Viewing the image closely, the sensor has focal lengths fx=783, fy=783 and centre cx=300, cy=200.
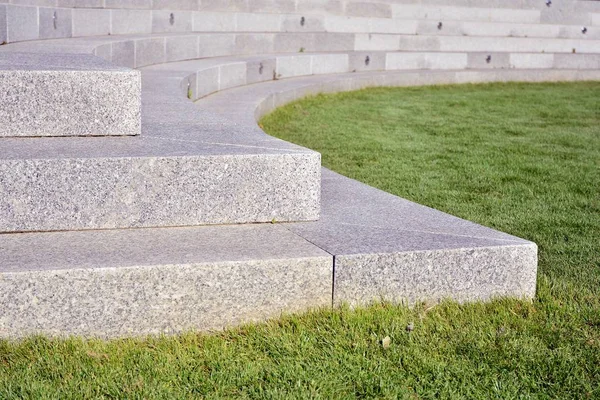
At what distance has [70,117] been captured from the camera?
3787 mm

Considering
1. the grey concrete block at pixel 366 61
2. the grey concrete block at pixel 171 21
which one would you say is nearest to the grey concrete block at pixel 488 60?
the grey concrete block at pixel 366 61

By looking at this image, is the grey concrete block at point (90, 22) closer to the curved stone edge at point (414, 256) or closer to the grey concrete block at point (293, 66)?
the grey concrete block at point (293, 66)

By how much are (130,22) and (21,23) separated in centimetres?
262

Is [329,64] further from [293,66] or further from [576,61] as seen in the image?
[576,61]

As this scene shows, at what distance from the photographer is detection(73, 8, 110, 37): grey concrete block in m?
8.20

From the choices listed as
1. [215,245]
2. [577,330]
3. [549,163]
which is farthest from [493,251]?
[549,163]

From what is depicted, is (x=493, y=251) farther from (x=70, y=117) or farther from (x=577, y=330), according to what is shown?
(x=70, y=117)

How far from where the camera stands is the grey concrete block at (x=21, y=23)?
659 cm

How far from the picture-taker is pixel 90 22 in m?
8.46

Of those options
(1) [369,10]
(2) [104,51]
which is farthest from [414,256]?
(1) [369,10]

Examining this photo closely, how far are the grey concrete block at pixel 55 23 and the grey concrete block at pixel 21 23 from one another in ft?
0.46

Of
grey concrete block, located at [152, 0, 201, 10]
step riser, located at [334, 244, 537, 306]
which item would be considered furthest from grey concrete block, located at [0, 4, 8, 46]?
step riser, located at [334, 244, 537, 306]

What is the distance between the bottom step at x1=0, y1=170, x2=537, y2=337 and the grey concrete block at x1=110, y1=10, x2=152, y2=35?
624 centimetres

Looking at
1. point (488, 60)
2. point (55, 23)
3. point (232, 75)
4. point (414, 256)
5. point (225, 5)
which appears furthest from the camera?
point (488, 60)
